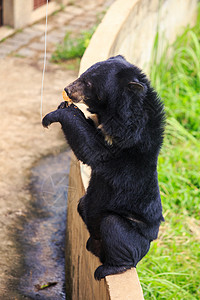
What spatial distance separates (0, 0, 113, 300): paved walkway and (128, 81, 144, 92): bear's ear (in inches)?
37.1

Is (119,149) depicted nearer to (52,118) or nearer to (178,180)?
(52,118)

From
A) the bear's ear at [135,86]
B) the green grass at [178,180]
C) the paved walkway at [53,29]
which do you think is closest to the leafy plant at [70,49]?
the paved walkway at [53,29]

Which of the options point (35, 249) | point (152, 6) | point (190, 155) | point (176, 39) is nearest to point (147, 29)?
point (152, 6)

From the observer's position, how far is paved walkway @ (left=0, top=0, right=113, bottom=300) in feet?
13.3

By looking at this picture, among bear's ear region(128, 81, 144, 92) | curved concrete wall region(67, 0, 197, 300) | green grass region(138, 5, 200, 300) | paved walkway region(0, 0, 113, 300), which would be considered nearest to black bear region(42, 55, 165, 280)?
bear's ear region(128, 81, 144, 92)

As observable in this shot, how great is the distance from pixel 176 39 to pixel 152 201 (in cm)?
591

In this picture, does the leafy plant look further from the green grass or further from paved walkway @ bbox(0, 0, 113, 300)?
the green grass

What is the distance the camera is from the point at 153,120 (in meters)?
2.90

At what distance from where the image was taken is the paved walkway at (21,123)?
4.06 m

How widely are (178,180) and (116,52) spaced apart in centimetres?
172

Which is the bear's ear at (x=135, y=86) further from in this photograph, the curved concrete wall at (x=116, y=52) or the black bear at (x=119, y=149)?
the curved concrete wall at (x=116, y=52)

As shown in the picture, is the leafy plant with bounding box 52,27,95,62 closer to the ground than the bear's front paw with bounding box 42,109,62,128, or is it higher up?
closer to the ground

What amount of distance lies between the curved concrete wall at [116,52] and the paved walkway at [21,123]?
1.60 ft

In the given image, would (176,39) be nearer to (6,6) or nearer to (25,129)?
(6,6)
